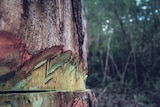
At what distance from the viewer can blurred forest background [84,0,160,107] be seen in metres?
3.41

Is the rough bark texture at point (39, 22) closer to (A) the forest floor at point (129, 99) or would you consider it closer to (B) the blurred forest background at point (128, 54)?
(A) the forest floor at point (129, 99)

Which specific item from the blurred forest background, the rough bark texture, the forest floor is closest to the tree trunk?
the rough bark texture

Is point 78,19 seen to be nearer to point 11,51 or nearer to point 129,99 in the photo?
point 11,51

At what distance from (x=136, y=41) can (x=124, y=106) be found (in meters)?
1.39

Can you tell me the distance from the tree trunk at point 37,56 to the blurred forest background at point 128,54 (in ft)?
8.00

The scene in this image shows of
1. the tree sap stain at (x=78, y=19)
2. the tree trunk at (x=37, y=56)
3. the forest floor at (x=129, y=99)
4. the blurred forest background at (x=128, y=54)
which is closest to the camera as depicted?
the tree trunk at (x=37, y=56)

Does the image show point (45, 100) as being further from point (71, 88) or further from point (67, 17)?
point (67, 17)

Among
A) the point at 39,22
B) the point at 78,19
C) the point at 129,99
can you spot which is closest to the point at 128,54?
the point at 129,99

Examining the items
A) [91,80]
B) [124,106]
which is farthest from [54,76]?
[91,80]

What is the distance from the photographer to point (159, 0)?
364 cm

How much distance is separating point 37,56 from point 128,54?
11.3ft

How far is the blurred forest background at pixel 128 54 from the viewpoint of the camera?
3408 millimetres

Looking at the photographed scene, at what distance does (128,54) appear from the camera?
391cm

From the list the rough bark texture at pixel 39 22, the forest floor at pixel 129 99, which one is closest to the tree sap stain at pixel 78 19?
the rough bark texture at pixel 39 22
